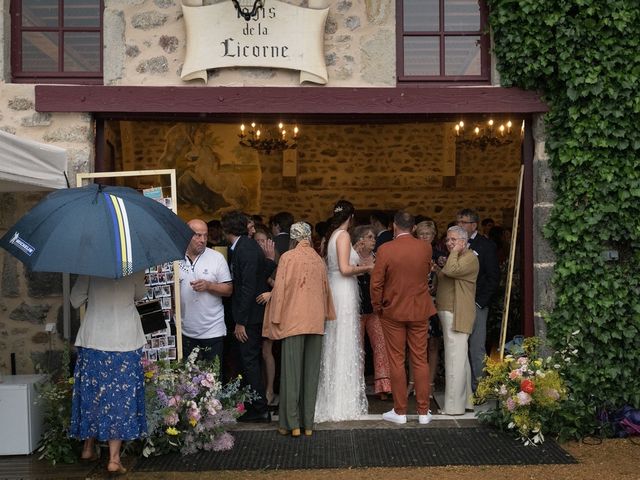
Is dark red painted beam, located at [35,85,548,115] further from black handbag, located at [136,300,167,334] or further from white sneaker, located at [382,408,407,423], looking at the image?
white sneaker, located at [382,408,407,423]

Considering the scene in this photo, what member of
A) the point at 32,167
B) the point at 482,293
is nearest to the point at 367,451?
the point at 482,293

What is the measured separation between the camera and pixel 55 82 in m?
6.69

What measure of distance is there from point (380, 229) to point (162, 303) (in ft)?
11.3

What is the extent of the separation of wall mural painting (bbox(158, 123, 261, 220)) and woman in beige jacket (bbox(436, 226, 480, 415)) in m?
7.00

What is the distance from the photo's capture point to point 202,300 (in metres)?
6.46

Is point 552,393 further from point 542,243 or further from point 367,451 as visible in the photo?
point 367,451

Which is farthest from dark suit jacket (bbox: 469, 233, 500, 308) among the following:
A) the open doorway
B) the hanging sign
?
the open doorway

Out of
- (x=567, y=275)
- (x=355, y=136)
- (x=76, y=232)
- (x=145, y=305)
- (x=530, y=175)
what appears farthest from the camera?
(x=355, y=136)

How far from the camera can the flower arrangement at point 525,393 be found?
6.09 meters

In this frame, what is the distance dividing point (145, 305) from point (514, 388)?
315 centimetres

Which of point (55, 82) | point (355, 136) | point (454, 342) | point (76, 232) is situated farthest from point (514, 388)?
point (355, 136)

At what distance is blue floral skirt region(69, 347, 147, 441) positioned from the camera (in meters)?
5.15

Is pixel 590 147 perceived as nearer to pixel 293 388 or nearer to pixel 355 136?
pixel 293 388

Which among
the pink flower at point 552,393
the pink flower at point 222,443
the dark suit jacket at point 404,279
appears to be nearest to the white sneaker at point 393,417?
the dark suit jacket at point 404,279
